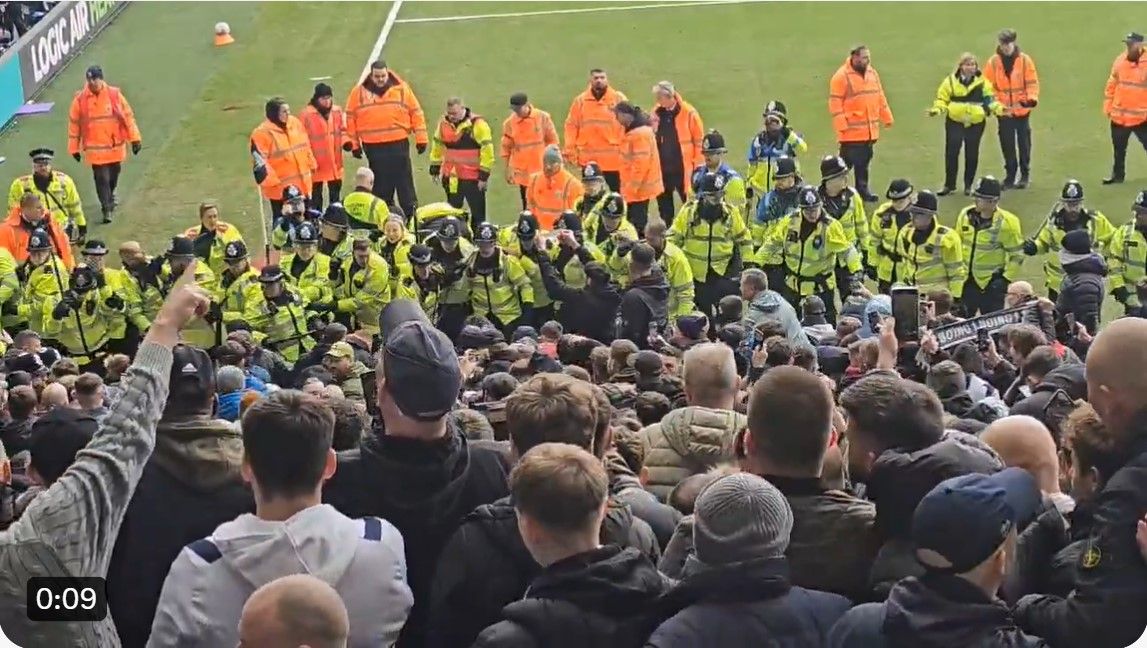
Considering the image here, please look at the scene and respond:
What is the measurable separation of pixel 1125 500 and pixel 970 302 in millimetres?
9668

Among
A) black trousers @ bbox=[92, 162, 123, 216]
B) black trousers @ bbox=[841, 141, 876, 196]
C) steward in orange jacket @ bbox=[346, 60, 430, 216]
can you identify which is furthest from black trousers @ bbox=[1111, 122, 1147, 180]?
black trousers @ bbox=[92, 162, 123, 216]

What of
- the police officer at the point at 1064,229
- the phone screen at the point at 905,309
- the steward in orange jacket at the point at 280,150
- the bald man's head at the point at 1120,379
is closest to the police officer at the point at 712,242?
the police officer at the point at 1064,229

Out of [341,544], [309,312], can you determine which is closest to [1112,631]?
[341,544]

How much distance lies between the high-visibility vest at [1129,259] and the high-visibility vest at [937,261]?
46.1 inches

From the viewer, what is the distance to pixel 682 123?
18.0 meters

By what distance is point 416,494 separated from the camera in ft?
16.0

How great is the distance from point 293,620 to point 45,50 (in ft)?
71.1

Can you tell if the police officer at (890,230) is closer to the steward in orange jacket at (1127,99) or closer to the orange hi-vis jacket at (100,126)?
the steward in orange jacket at (1127,99)

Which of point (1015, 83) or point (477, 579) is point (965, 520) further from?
point (1015, 83)

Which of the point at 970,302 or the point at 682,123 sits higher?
the point at 682,123

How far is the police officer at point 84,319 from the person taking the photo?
45.0 feet

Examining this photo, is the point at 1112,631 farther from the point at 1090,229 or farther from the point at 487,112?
the point at 487,112

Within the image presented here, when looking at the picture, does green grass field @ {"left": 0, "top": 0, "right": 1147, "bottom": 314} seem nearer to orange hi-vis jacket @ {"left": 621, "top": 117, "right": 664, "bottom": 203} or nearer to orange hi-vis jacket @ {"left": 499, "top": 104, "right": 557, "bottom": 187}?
orange hi-vis jacket @ {"left": 499, "top": 104, "right": 557, "bottom": 187}

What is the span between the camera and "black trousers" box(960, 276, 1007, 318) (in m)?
13.8
